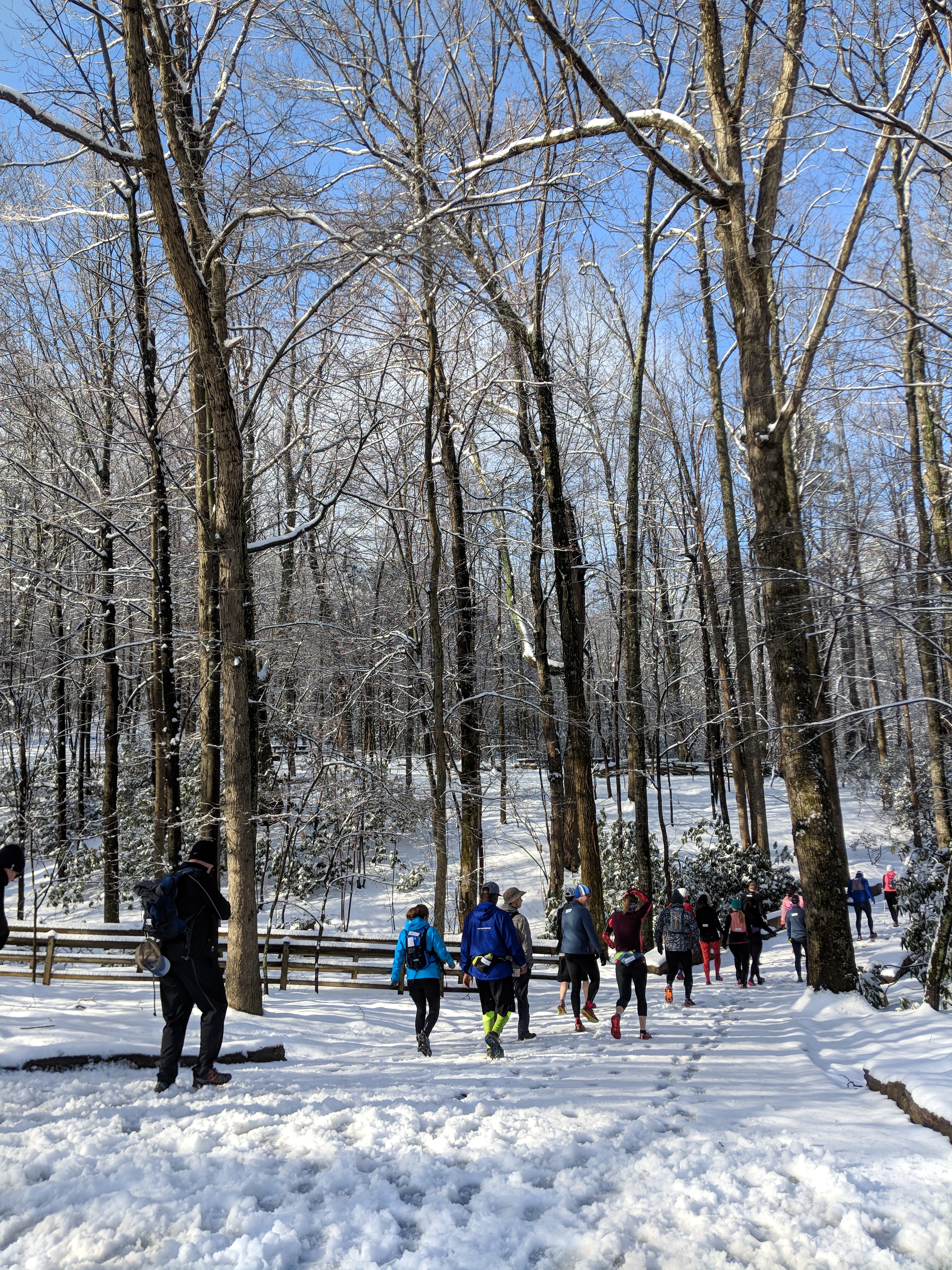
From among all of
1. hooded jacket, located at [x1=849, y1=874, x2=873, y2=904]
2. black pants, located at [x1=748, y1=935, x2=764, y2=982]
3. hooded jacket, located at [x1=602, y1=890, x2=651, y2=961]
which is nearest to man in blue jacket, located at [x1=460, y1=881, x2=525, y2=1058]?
hooded jacket, located at [x1=602, y1=890, x2=651, y2=961]

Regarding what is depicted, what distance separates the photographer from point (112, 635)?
18.0 m

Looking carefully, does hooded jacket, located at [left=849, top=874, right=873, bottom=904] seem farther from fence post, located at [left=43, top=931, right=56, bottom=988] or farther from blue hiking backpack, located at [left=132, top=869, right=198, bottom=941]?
blue hiking backpack, located at [left=132, top=869, right=198, bottom=941]

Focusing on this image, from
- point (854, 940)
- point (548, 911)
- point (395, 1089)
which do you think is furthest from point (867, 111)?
point (854, 940)

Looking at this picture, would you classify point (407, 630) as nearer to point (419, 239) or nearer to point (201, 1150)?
point (419, 239)

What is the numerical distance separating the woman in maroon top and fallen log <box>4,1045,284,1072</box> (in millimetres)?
3991

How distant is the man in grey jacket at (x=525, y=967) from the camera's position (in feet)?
29.6

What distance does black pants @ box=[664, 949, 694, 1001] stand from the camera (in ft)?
39.0

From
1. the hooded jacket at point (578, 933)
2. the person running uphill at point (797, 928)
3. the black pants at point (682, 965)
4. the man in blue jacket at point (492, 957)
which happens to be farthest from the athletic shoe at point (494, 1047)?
the person running uphill at point (797, 928)

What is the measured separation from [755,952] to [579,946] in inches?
250

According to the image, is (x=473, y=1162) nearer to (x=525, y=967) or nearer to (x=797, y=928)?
(x=525, y=967)

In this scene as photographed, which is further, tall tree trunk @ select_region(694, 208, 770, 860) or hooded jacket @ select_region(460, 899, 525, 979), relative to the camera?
tall tree trunk @ select_region(694, 208, 770, 860)

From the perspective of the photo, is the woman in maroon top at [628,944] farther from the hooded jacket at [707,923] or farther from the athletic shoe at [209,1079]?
the hooded jacket at [707,923]

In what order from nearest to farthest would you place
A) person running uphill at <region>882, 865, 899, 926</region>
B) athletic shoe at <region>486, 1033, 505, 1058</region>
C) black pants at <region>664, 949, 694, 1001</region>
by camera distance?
athletic shoe at <region>486, 1033, 505, 1058</region>, black pants at <region>664, 949, 694, 1001</region>, person running uphill at <region>882, 865, 899, 926</region>

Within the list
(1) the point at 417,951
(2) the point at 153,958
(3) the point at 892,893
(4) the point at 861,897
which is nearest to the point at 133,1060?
(2) the point at 153,958
